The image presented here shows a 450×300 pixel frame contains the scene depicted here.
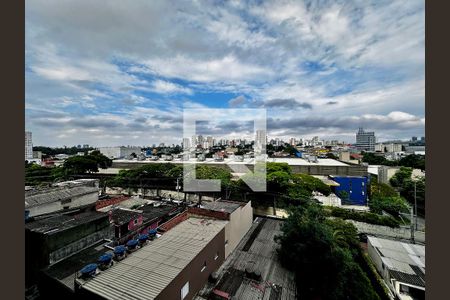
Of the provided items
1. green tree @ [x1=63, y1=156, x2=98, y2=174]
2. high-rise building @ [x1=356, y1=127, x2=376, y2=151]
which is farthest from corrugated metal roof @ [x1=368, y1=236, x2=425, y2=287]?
high-rise building @ [x1=356, y1=127, x2=376, y2=151]

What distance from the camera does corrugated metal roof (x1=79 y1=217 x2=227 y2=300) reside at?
12.7ft

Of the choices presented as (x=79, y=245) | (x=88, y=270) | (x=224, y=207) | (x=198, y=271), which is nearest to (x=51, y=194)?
(x=79, y=245)

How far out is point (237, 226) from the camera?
879 centimetres

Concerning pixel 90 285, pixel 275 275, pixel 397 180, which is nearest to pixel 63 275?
pixel 90 285

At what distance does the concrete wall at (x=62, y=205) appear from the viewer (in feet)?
30.6

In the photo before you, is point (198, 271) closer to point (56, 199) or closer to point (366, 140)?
point (56, 199)

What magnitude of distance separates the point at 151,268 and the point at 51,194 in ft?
31.5

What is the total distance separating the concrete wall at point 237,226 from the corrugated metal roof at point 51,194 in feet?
30.9

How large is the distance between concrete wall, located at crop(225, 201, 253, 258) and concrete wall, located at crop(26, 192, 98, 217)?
9332 millimetres

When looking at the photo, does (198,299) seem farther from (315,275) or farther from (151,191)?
(151,191)

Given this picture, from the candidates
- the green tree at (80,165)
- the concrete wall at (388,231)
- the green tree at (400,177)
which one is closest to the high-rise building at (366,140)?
the green tree at (400,177)

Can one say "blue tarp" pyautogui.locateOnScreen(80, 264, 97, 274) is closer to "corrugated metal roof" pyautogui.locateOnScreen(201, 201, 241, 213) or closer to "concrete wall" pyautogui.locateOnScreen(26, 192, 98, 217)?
"corrugated metal roof" pyautogui.locateOnScreen(201, 201, 241, 213)

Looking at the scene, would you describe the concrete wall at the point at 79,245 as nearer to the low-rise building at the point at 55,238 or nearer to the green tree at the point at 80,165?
the low-rise building at the point at 55,238

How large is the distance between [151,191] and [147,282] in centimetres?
1561
